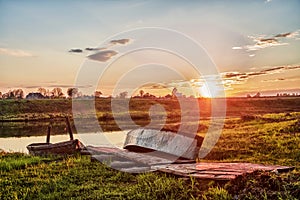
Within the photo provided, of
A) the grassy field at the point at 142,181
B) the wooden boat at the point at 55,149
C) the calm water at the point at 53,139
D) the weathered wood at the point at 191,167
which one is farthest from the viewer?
the calm water at the point at 53,139

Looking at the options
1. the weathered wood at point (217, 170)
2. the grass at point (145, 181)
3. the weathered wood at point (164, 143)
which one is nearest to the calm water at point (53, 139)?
the weathered wood at point (164, 143)

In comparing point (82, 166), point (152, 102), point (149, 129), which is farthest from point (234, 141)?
point (152, 102)

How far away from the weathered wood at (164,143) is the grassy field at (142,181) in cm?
170

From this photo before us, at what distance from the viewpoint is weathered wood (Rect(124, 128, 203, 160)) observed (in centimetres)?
896

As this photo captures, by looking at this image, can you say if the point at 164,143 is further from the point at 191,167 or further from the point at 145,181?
the point at 145,181

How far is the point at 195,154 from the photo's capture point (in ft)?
29.5

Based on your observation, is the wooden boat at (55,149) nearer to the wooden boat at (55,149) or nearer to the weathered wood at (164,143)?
the wooden boat at (55,149)

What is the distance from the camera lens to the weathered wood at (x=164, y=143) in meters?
8.96

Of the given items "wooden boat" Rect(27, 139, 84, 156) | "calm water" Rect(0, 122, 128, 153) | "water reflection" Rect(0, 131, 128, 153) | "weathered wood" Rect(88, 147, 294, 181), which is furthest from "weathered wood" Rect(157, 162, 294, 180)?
"water reflection" Rect(0, 131, 128, 153)

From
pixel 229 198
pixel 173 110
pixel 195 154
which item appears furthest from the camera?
pixel 173 110

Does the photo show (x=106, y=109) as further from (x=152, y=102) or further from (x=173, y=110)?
(x=173, y=110)

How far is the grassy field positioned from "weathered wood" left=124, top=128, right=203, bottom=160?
66.8 inches

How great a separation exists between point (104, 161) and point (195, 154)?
8.29ft

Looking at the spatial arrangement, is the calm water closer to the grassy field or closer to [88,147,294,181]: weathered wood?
the grassy field
